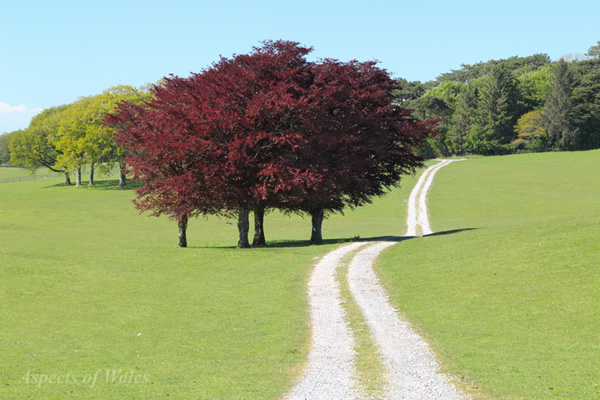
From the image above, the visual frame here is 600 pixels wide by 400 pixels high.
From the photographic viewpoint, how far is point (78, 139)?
10000 centimetres

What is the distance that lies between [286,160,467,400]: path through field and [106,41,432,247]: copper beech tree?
11.3 m

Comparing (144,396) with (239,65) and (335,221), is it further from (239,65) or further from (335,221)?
(335,221)

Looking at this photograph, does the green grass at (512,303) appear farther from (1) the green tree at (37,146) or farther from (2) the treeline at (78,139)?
(1) the green tree at (37,146)

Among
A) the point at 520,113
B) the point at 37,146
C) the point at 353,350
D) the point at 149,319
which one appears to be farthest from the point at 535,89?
the point at 353,350

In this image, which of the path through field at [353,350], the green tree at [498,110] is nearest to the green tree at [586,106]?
the green tree at [498,110]

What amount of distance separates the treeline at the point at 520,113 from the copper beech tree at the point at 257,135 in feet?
305

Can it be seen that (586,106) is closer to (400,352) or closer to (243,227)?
(243,227)

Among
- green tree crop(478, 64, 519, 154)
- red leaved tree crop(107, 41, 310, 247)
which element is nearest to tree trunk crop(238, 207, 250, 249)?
red leaved tree crop(107, 41, 310, 247)

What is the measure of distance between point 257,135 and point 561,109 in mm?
117344

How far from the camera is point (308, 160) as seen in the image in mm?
40312

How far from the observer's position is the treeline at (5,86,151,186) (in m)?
97.8

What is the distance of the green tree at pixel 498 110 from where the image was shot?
14225 cm

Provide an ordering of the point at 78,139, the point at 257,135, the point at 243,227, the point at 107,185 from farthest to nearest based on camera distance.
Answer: the point at 107,185, the point at 78,139, the point at 243,227, the point at 257,135

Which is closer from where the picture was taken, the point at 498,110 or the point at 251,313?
the point at 251,313
